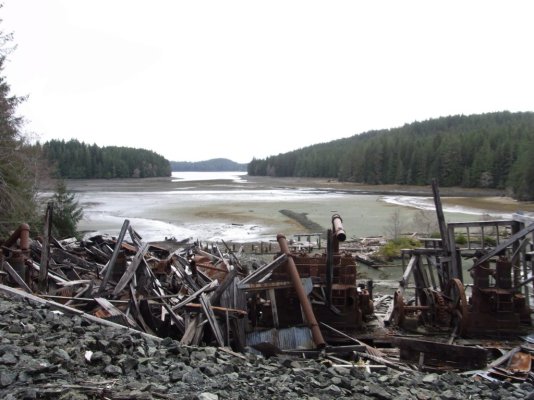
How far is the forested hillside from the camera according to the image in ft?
391

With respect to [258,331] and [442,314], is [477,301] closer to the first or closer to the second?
[442,314]

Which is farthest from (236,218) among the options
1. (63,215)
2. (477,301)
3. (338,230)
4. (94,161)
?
(94,161)

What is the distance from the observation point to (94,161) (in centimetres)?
12438

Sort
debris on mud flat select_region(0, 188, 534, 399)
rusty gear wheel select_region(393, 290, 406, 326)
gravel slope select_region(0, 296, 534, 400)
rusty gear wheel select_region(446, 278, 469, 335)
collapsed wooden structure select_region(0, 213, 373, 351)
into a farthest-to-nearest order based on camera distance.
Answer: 1. rusty gear wheel select_region(393, 290, 406, 326)
2. rusty gear wheel select_region(446, 278, 469, 335)
3. collapsed wooden structure select_region(0, 213, 373, 351)
4. debris on mud flat select_region(0, 188, 534, 399)
5. gravel slope select_region(0, 296, 534, 400)

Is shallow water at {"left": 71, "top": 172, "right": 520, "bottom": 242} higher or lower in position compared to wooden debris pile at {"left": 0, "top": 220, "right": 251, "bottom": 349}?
lower

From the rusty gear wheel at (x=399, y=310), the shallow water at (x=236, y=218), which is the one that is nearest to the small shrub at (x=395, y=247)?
the shallow water at (x=236, y=218)

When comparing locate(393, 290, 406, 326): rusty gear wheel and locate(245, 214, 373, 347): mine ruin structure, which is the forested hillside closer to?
locate(245, 214, 373, 347): mine ruin structure

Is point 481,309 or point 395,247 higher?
point 481,309

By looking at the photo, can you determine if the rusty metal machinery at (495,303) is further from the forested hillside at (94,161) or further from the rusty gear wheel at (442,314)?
the forested hillside at (94,161)

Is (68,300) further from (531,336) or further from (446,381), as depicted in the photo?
(531,336)

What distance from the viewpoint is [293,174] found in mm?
160000

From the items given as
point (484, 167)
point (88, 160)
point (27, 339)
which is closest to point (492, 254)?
point (27, 339)

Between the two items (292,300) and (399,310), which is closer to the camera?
(292,300)

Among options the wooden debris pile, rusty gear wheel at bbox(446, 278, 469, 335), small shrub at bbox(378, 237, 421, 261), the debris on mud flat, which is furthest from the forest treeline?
the wooden debris pile
